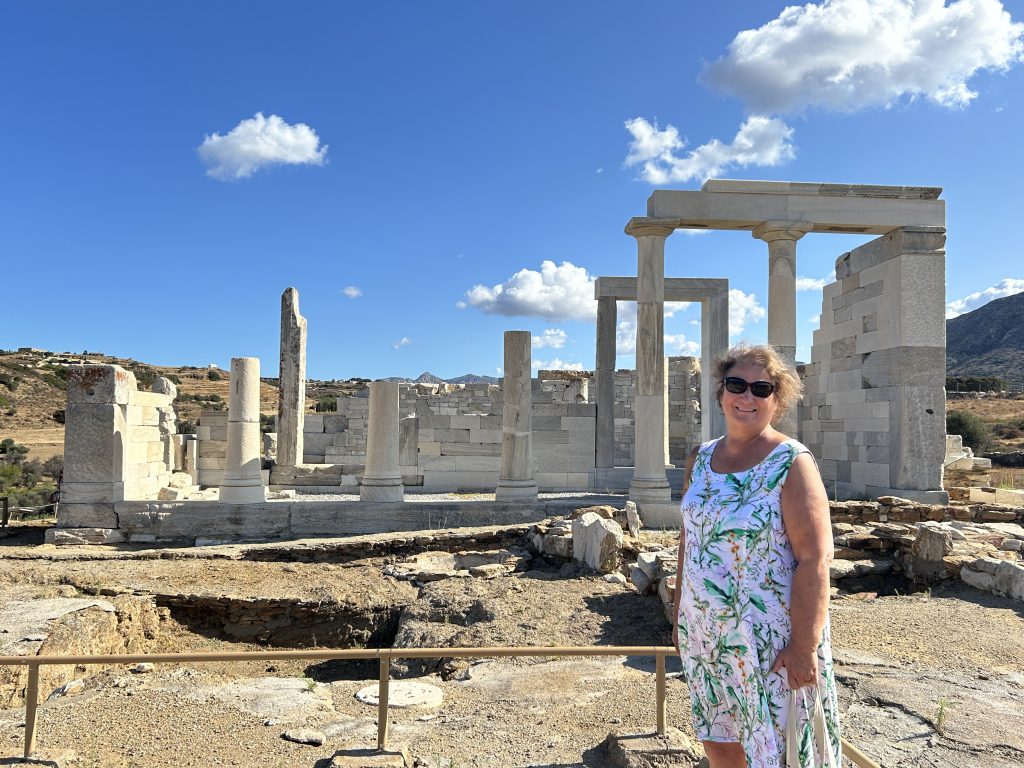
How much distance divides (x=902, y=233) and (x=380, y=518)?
11.0 meters

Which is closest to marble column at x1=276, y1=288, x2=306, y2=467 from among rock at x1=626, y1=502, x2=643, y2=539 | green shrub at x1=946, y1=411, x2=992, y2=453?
rock at x1=626, y1=502, x2=643, y2=539

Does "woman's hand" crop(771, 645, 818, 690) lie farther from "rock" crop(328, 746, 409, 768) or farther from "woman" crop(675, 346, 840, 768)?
"rock" crop(328, 746, 409, 768)

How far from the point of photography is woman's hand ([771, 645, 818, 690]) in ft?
8.18

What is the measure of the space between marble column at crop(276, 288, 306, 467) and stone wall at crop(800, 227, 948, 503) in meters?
12.6

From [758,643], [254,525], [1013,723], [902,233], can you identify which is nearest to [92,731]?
[758,643]

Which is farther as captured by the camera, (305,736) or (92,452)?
(92,452)

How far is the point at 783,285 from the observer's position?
1340 centimetres

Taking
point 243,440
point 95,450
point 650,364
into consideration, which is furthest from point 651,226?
point 95,450

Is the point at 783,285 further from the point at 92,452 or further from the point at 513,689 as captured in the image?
the point at 92,452

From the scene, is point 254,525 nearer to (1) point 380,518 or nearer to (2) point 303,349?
(1) point 380,518

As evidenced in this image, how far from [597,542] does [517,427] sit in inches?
172

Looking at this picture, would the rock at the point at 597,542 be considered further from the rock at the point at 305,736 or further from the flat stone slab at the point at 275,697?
the rock at the point at 305,736

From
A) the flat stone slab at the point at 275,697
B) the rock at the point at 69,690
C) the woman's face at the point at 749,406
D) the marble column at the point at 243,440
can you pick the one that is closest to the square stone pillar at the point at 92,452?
the marble column at the point at 243,440

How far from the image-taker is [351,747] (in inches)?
185
